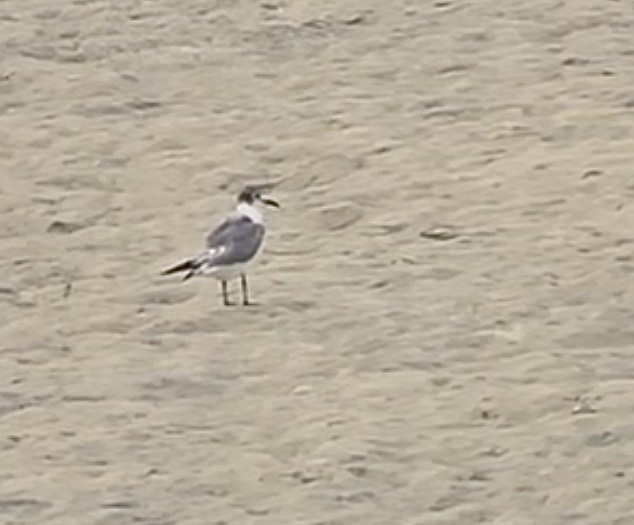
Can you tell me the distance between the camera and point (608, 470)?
625cm

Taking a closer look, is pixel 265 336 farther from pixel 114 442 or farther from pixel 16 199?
pixel 16 199

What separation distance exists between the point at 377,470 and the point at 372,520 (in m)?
0.39

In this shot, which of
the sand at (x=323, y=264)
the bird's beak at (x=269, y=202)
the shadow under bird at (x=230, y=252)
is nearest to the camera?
the sand at (x=323, y=264)

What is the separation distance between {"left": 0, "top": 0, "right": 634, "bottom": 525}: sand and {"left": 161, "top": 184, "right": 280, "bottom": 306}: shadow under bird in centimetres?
12

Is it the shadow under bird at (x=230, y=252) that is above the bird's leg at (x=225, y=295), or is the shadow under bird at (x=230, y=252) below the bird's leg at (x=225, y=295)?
above

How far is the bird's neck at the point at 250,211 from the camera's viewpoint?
8.59 m

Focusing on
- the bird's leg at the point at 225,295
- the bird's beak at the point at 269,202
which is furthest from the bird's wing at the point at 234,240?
the bird's beak at the point at 269,202

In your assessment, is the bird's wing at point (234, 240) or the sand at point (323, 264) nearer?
the sand at point (323, 264)

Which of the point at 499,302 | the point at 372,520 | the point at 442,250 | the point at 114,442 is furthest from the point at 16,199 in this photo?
the point at 372,520

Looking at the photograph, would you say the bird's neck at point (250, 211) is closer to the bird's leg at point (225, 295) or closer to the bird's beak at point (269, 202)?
the bird's beak at point (269, 202)

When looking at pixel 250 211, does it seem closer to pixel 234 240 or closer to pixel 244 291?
pixel 234 240

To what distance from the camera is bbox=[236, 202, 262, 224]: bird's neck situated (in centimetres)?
859

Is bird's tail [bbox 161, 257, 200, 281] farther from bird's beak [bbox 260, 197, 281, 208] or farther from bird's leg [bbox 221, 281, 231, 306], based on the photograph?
bird's beak [bbox 260, 197, 281, 208]

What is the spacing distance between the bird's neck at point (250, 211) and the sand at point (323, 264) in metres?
0.24
